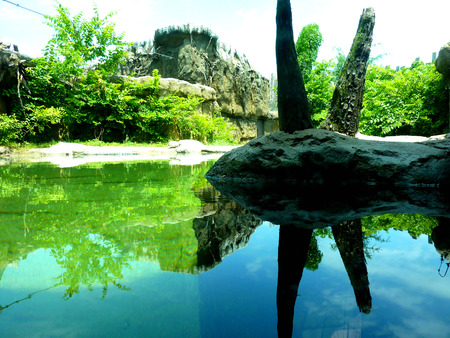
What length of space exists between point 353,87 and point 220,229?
443 cm

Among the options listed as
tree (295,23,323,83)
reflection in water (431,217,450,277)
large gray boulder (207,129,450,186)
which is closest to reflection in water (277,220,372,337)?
reflection in water (431,217,450,277)

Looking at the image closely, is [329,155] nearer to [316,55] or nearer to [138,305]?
[138,305]

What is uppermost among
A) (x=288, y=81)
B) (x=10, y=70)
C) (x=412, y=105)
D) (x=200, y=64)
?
(x=200, y=64)

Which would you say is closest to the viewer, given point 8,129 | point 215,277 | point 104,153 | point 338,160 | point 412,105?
point 215,277

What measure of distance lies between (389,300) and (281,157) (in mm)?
3099

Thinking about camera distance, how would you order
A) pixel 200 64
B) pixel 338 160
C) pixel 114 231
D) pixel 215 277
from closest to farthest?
pixel 215 277, pixel 114 231, pixel 338 160, pixel 200 64

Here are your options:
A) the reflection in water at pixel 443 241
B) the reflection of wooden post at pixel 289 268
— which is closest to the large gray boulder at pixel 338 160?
the reflection in water at pixel 443 241

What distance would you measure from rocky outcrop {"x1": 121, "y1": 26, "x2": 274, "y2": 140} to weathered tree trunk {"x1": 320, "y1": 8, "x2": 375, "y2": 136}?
1355 centimetres

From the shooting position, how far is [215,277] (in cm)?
104

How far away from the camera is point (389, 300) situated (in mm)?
876

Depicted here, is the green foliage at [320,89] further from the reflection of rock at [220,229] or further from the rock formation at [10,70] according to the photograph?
the reflection of rock at [220,229]

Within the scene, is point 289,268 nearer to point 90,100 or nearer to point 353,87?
point 353,87

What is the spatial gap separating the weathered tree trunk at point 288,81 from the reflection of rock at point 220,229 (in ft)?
7.38

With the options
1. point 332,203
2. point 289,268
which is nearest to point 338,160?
point 332,203
